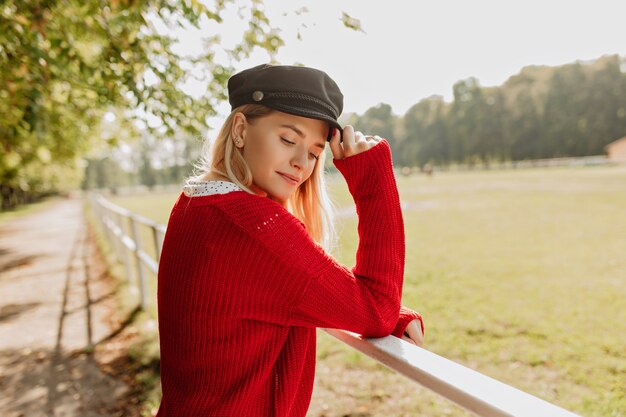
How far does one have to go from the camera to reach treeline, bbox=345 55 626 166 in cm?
6581

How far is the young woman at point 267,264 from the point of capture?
1.26 m

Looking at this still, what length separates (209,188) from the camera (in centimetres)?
138

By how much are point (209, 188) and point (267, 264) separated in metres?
0.31

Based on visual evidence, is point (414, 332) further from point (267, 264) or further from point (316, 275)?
point (267, 264)

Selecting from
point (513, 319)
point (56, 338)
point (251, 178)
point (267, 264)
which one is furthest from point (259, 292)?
point (56, 338)

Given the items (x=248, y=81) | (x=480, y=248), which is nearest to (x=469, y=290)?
(x=480, y=248)

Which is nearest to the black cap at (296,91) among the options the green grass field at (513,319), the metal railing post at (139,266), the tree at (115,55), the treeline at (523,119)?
the green grass field at (513,319)

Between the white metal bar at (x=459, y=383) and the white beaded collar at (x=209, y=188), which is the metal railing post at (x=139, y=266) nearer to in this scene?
the white beaded collar at (x=209, y=188)

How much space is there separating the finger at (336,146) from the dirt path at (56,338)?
10.8 feet

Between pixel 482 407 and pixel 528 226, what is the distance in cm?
1215

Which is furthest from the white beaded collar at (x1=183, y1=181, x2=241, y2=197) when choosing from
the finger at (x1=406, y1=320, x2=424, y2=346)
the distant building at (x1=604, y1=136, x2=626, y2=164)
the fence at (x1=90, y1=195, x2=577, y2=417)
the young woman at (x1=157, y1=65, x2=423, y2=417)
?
the distant building at (x1=604, y1=136, x2=626, y2=164)

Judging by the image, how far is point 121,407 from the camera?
3.88 meters

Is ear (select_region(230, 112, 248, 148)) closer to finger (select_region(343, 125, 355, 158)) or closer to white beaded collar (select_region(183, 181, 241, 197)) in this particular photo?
white beaded collar (select_region(183, 181, 241, 197))

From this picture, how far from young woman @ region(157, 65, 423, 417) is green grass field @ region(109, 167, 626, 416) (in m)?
0.55
